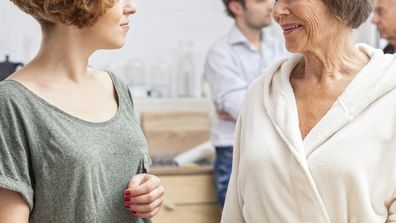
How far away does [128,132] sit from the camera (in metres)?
1.46

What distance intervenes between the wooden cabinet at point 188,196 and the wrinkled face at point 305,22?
1.92 m

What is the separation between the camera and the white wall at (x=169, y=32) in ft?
13.3

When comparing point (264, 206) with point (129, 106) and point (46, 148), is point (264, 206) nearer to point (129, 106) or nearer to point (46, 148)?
point (129, 106)

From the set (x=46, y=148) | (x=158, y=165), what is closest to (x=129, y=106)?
(x=46, y=148)

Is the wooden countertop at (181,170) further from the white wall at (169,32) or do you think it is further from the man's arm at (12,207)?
the man's arm at (12,207)

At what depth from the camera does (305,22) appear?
1.55 m

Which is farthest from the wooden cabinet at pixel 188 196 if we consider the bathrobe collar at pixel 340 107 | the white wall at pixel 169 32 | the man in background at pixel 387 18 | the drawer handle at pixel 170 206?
the bathrobe collar at pixel 340 107

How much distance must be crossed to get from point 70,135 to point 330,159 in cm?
54

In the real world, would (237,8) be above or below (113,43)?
below

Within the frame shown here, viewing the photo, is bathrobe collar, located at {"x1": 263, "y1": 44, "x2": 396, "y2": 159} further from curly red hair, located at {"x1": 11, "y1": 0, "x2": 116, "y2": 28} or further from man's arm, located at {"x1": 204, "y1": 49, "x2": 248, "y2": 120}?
man's arm, located at {"x1": 204, "y1": 49, "x2": 248, "y2": 120}

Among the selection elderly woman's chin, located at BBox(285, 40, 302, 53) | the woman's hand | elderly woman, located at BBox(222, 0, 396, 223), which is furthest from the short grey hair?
the woman's hand

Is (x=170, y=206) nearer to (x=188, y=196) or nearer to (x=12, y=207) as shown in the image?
(x=188, y=196)

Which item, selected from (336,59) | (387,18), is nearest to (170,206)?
(387,18)

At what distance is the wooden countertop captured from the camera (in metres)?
3.40
